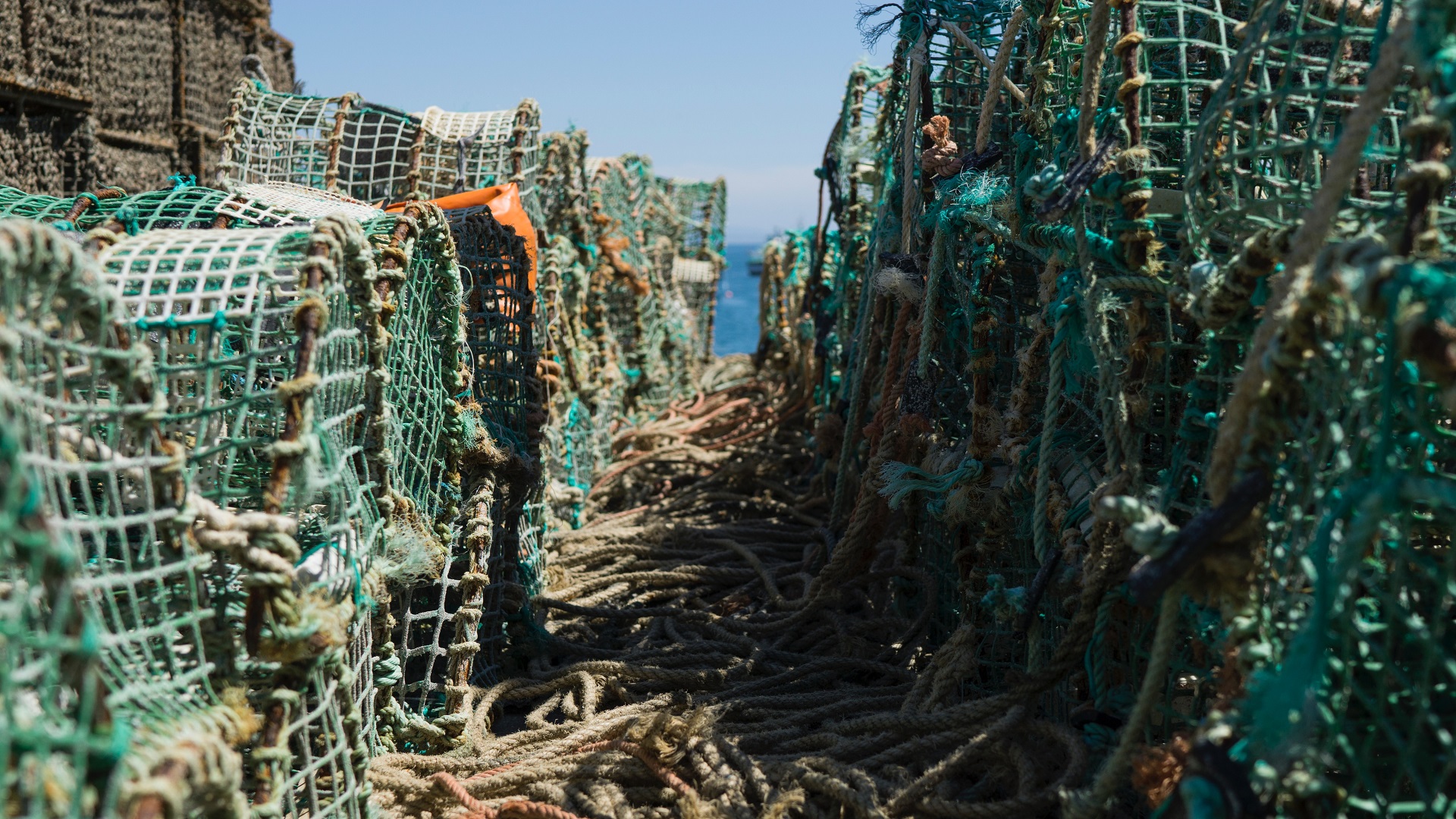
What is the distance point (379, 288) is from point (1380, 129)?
6.09 ft

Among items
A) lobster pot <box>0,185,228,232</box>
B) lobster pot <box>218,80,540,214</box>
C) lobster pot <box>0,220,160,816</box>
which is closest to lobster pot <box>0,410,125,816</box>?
lobster pot <box>0,220,160,816</box>

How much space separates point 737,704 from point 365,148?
8.19ft

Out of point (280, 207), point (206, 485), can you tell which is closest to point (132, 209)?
point (280, 207)

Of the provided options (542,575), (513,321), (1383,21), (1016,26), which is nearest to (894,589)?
(542,575)

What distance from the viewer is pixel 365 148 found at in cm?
373

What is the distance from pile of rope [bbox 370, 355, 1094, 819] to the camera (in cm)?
197

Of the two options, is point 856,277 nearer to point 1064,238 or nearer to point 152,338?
point 1064,238

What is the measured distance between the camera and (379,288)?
1913 mm

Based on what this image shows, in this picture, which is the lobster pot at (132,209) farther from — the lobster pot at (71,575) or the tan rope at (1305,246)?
the tan rope at (1305,246)

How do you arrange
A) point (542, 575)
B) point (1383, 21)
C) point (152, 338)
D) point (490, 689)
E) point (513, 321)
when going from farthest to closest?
point (542, 575) → point (513, 321) → point (490, 689) → point (152, 338) → point (1383, 21)

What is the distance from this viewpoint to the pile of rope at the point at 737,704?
6.45 feet

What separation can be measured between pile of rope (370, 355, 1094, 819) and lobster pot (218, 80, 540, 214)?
4.57 feet

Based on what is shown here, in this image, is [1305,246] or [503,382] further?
[503,382]

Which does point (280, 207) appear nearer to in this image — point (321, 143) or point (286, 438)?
point (286, 438)
